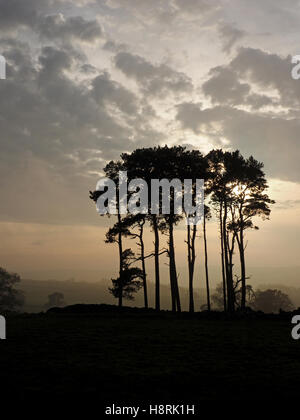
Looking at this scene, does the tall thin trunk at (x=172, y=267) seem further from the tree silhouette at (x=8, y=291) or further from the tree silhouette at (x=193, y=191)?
the tree silhouette at (x=8, y=291)

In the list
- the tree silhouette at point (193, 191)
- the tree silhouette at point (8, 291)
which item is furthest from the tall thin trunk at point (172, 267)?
the tree silhouette at point (8, 291)

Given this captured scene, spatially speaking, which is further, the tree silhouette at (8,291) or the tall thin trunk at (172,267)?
the tree silhouette at (8,291)

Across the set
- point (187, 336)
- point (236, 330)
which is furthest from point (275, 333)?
point (187, 336)

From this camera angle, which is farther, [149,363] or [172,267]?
[172,267]

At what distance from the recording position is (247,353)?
16.2 metres

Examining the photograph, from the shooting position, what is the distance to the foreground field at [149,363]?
35.3 ft

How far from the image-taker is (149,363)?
46.8ft

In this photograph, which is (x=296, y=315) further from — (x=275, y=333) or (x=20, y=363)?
(x=20, y=363)

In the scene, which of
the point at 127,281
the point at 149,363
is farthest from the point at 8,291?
the point at 149,363

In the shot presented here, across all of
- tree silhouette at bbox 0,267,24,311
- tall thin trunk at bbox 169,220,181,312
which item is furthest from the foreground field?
tree silhouette at bbox 0,267,24,311

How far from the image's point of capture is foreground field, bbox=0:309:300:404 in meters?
10.8

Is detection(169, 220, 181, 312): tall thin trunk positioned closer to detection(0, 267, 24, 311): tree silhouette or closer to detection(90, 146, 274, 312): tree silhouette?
detection(90, 146, 274, 312): tree silhouette

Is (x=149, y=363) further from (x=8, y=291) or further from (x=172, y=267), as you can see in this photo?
(x=8, y=291)
